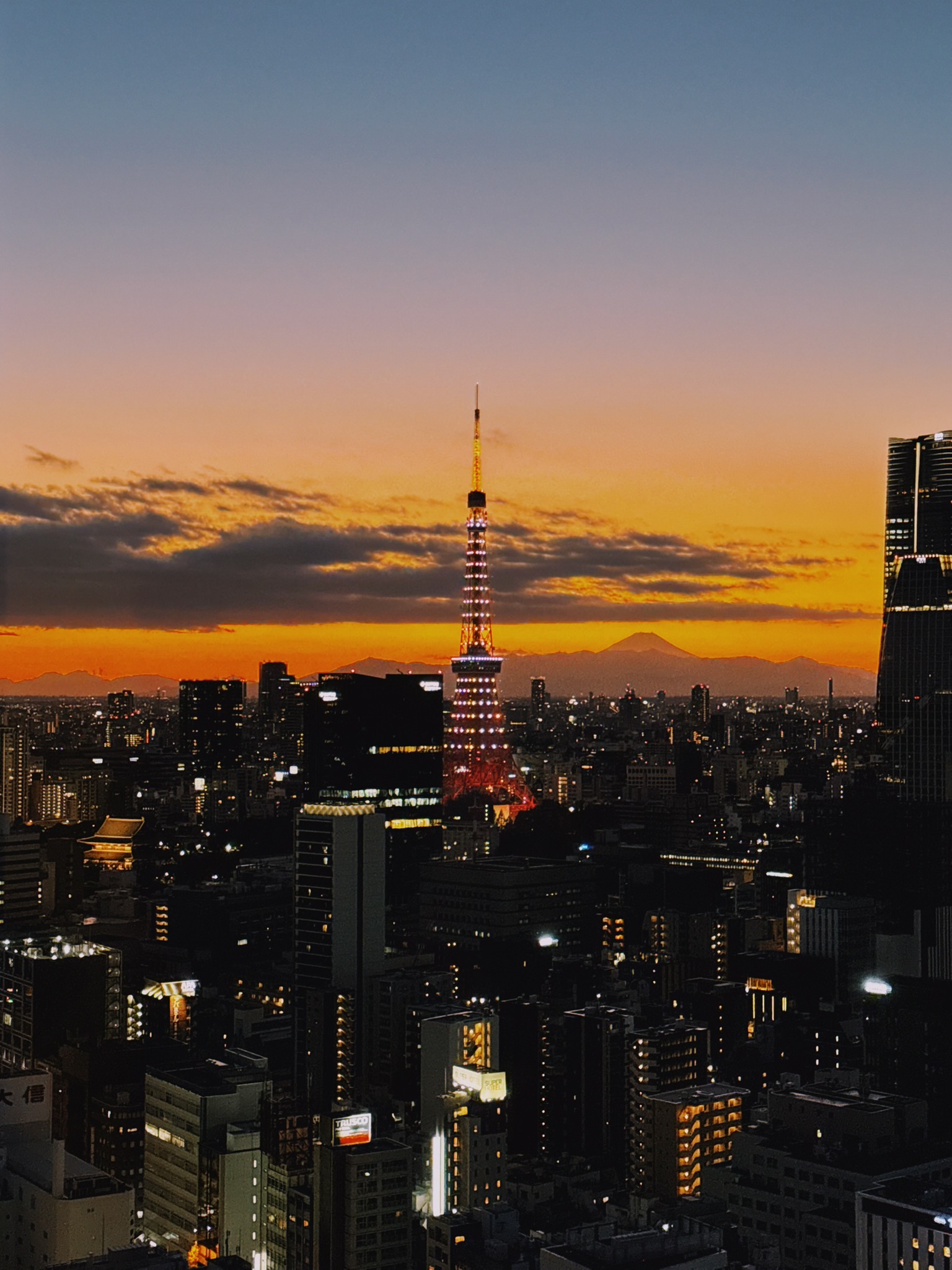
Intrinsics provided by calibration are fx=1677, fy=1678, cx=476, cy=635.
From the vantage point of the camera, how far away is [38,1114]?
7.90 meters

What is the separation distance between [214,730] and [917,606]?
10.4m

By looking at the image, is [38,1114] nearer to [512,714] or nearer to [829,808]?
[829,808]

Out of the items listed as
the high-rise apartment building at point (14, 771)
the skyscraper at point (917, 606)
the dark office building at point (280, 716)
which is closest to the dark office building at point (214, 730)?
the dark office building at point (280, 716)

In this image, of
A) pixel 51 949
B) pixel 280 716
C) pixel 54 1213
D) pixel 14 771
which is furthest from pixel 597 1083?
pixel 280 716

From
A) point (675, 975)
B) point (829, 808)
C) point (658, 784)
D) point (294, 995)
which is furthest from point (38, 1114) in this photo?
point (658, 784)

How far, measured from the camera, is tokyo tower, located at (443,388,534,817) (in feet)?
75.0

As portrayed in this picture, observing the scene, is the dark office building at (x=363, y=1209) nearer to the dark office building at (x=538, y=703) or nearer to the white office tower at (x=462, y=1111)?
the white office tower at (x=462, y=1111)

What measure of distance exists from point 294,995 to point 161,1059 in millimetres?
3379

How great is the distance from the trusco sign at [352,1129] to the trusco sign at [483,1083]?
116 centimetres

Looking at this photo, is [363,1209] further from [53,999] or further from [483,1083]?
[53,999]

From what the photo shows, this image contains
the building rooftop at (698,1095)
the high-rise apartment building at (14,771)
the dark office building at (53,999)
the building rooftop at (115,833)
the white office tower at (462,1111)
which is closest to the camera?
the white office tower at (462,1111)

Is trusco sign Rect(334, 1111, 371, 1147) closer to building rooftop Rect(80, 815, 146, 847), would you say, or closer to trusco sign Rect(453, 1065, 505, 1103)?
trusco sign Rect(453, 1065, 505, 1103)

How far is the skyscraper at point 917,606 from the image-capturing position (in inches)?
834

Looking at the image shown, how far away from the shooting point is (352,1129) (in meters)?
8.16
